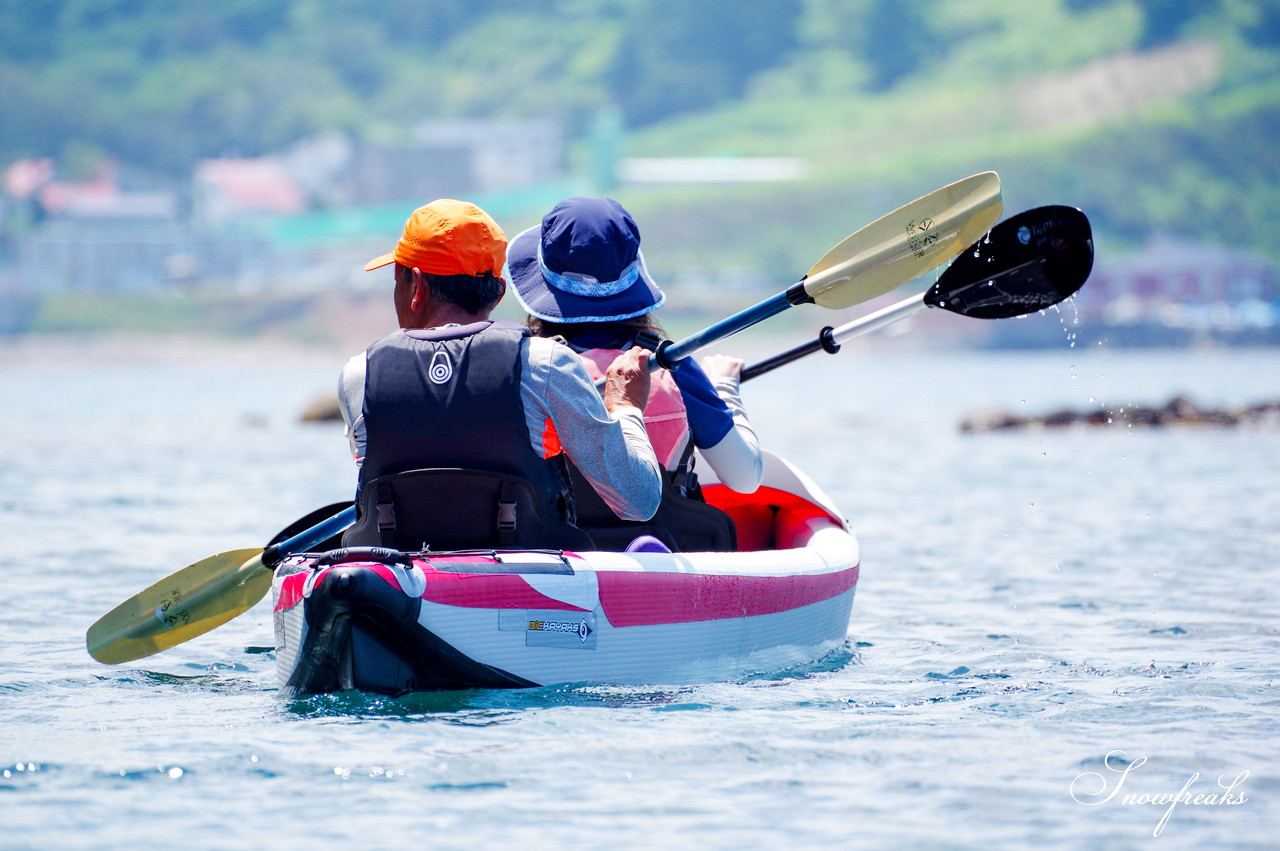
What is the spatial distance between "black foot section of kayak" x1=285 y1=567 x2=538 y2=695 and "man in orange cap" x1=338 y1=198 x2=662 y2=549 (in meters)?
0.26

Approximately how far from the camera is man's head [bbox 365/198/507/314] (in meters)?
4.40

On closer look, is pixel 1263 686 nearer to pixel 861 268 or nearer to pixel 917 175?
pixel 861 268

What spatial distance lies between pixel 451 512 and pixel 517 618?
33 cm

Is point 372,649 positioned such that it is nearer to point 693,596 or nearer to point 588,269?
point 693,596

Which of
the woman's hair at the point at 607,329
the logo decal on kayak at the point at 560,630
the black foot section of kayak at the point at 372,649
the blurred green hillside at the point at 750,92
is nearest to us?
the black foot section of kayak at the point at 372,649

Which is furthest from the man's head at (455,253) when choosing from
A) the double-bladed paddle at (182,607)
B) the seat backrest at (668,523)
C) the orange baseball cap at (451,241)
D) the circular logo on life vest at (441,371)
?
the double-bladed paddle at (182,607)

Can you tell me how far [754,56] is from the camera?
14175cm

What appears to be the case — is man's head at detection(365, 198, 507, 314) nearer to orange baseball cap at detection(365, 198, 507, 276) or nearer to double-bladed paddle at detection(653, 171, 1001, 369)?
orange baseball cap at detection(365, 198, 507, 276)

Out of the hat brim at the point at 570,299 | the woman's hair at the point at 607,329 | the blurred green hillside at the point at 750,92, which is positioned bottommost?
the woman's hair at the point at 607,329

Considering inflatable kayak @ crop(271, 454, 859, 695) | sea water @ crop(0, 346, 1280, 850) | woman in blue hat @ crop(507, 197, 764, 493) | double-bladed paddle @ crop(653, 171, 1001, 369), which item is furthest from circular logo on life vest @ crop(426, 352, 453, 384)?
double-bladed paddle @ crop(653, 171, 1001, 369)

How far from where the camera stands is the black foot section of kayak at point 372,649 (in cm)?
422

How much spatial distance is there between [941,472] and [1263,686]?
1076 centimetres

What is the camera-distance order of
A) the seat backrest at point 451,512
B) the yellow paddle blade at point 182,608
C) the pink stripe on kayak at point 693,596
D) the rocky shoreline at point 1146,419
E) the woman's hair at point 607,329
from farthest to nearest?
the rocky shoreline at point 1146,419
the yellow paddle blade at point 182,608
the woman's hair at point 607,329
the pink stripe on kayak at point 693,596
the seat backrest at point 451,512

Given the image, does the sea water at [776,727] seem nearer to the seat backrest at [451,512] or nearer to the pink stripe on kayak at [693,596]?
the pink stripe on kayak at [693,596]
